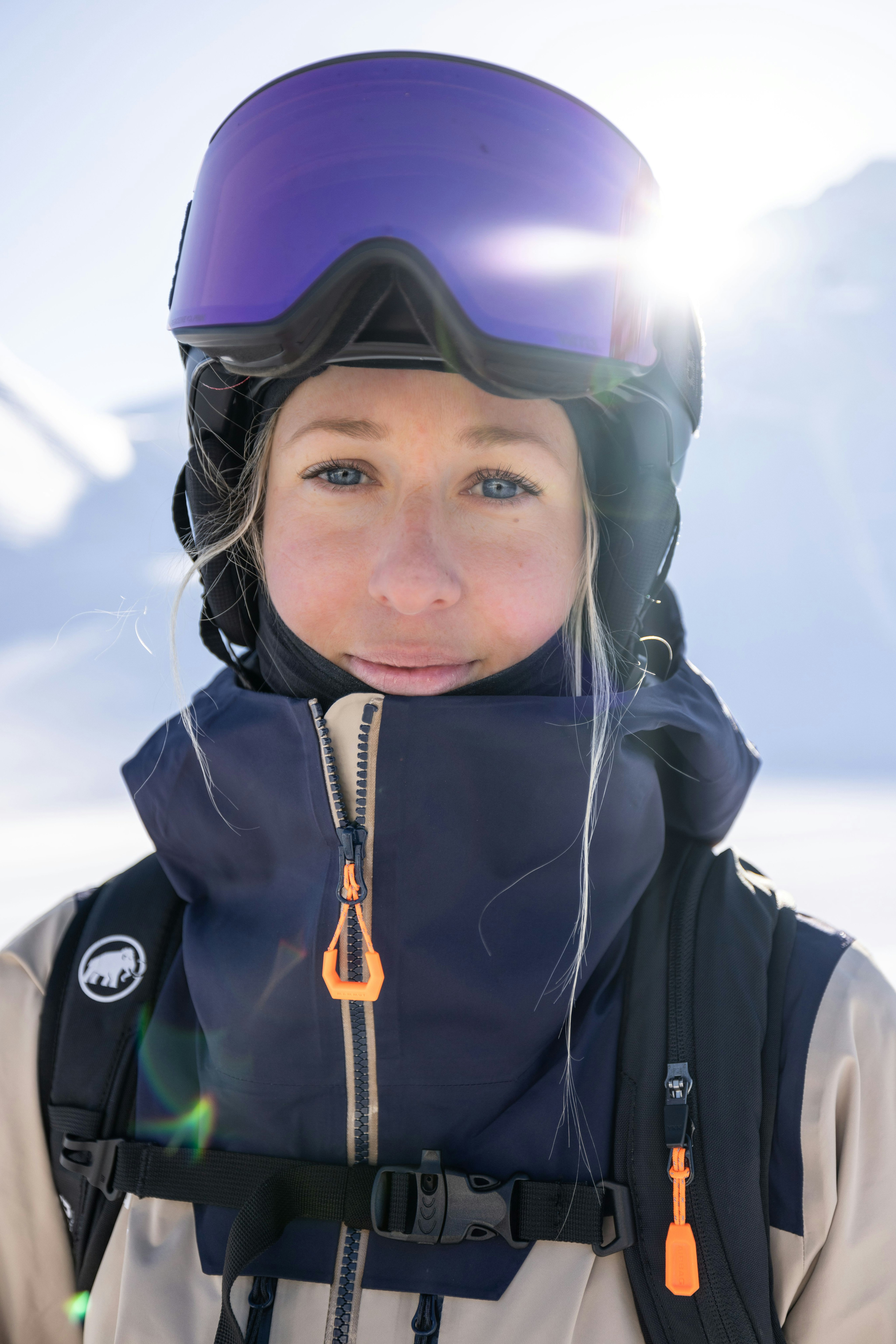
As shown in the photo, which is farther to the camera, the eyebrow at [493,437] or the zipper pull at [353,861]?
the eyebrow at [493,437]

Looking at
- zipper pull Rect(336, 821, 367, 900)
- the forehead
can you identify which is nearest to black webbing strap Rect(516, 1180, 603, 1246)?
zipper pull Rect(336, 821, 367, 900)

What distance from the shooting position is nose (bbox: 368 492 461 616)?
50.9 inches

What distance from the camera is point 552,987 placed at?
1.26 metres

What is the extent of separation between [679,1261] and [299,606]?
3.52ft

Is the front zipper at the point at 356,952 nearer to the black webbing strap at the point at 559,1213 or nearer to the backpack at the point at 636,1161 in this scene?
the backpack at the point at 636,1161

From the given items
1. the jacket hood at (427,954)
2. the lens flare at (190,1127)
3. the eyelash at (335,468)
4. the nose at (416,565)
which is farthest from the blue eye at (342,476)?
the lens flare at (190,1127)

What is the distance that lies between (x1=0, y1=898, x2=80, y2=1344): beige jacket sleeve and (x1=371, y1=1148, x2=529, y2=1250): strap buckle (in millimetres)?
574

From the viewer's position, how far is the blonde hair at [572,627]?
1268mm

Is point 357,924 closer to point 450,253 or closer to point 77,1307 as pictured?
point 77,1307

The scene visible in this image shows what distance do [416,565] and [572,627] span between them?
1.14 feet

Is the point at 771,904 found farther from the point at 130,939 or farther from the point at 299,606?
the point at 130,939

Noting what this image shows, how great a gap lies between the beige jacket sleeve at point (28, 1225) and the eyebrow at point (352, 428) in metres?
1.10

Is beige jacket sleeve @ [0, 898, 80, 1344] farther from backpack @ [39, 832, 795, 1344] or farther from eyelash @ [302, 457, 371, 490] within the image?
eyelash @ [302, 457, 371, 490]

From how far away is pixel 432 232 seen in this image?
1.31 m
